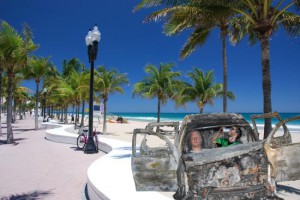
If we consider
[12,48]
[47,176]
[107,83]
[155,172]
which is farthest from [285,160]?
[107,83]

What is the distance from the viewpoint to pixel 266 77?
9.41 meters

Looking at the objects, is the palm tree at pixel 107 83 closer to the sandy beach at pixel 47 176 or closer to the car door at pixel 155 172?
the sandy beach at pixel 47 176

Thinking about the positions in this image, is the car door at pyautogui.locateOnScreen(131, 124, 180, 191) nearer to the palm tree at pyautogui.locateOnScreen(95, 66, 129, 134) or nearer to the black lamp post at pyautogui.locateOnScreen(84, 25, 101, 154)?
the black lamp post at pyautogui.locateOnScreen(84, 25, 101, 154)

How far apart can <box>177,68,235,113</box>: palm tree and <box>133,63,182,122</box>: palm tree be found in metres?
1.02

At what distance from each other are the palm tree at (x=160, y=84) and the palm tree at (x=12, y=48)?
41.0ft

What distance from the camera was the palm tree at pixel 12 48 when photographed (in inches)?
655

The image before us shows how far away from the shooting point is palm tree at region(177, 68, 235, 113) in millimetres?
27859

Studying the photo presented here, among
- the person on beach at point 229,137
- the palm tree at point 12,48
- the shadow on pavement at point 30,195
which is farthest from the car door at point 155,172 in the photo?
the palm tree at point 12,48

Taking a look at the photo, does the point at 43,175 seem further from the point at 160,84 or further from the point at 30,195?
the point at 160,84

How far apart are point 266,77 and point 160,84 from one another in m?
19.0

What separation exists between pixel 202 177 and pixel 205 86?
24.8m

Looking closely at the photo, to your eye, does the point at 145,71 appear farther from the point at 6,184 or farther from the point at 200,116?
the point at 200,116

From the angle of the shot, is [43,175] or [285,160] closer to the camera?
[285,160]

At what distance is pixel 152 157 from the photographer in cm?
481
